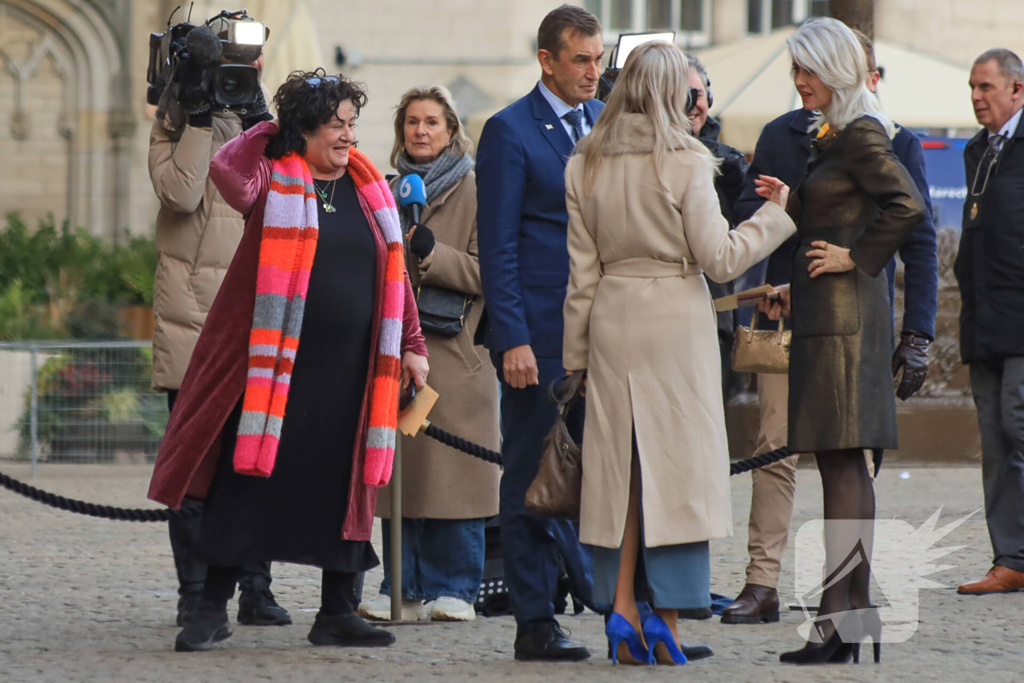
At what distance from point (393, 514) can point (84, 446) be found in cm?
561

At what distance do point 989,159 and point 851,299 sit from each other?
92.4 inches

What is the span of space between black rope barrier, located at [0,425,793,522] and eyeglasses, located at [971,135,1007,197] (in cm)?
177

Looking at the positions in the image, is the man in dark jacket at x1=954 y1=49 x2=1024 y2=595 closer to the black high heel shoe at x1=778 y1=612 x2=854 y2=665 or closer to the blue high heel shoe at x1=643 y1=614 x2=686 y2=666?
the black high heel shoe at x1=778 y1=612 x2=854 y2=665

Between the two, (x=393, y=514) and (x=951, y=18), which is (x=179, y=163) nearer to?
(x=393, y=514)

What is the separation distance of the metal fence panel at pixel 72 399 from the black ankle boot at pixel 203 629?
571 cm

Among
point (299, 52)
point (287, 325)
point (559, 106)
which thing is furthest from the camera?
point (299, 52)

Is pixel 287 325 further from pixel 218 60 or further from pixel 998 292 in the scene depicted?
pixel 998 292

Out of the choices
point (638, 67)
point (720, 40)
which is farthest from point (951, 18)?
point (638, 67)

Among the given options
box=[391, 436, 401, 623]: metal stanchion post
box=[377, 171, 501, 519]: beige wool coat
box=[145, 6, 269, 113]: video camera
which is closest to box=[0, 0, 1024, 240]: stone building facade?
box=[377, 171, 501, 519]: beige wool coat

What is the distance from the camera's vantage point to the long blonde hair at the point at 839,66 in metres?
4.71

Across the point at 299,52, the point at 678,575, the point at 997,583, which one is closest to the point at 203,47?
the point at 678,575

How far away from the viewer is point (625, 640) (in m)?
4.64

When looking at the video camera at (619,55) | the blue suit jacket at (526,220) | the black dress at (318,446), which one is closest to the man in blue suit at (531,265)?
the blue suit jacket at (526,220)

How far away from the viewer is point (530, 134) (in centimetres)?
499
